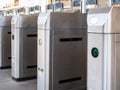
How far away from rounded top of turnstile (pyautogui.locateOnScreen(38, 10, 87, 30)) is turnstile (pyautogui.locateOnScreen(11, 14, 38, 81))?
1264mm

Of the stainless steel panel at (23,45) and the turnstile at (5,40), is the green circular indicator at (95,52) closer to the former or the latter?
the stainless steel panel at (23,45)

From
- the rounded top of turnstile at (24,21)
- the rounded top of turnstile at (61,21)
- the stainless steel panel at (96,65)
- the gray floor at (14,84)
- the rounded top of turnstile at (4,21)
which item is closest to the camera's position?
the stainless steel panel at (96,65)

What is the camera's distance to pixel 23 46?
16.7 feet

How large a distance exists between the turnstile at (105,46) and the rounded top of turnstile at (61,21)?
0.96 m

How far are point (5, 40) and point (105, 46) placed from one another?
4.12m

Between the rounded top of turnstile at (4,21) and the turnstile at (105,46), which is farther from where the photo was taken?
the rounded top of turnstile at (4,21)

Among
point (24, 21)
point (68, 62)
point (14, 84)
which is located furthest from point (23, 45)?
point (68, 62)

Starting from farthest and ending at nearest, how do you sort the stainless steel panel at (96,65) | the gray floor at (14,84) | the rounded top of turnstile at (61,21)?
the gray floor at (14,84)
the rounded top of turnstile at (61,21)
the stainless steel panel at (96,65)

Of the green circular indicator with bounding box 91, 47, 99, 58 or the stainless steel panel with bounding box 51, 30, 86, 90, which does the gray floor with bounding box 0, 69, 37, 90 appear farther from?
the green circular indicator with bounding box 91, 47, 99, 58

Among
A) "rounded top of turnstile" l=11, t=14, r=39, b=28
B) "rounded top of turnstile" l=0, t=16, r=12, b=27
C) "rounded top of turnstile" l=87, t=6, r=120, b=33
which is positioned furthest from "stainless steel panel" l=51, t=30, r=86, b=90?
"rounded top of turnstile" l=0, t=16, r=12, b=27

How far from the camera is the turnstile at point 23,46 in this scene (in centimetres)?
496

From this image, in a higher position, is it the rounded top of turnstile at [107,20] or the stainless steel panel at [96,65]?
the rounded top of turnstile at [107,20]

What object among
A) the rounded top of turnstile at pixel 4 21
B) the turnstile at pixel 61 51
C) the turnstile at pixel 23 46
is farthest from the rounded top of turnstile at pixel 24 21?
the turnstile at pixel 61 51

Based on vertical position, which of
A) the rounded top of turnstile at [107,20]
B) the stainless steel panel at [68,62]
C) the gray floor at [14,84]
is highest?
the rounded top of turnstile at [107,20]
